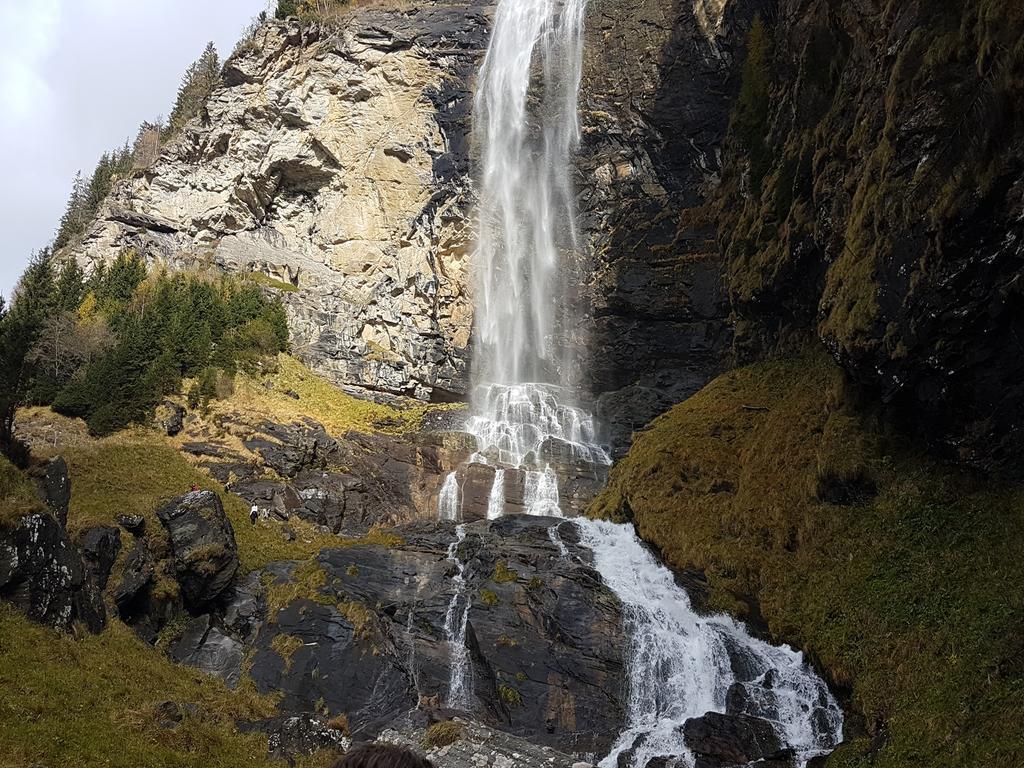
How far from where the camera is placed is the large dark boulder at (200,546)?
Answer: 58.9ft

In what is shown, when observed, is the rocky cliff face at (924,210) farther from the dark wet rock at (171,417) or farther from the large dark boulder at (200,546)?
the dark wet rock at (171,417)

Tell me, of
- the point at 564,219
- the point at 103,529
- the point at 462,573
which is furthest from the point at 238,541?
the point at 564,219

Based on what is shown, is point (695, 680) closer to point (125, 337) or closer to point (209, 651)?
point (209, 651)

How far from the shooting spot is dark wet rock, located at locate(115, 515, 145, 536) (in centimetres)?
1794

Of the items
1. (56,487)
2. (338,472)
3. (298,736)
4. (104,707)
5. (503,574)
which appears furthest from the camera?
(338,472)

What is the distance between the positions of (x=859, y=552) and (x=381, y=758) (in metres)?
15.7

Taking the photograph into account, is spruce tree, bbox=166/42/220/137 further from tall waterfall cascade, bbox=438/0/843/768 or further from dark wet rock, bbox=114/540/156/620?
dark wet rock, bbox=114/540/156/620

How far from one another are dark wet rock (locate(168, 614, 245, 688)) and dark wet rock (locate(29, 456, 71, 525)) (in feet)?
13.8

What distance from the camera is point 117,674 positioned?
1298cm

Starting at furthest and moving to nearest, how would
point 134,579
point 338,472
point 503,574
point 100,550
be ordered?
point 338,472
point 503,574
point 134,579
point 100,550

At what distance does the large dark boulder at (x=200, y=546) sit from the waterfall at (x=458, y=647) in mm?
6361

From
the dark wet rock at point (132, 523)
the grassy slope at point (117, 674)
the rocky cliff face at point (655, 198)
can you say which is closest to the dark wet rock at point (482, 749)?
the grassy slope at point (117, 674)

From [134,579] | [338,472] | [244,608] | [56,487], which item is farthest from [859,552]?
[338,472]

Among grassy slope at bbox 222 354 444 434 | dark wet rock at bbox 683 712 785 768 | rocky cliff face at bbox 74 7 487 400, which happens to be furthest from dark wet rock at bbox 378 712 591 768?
rocky cliff face at bbox 74 7 487 400
